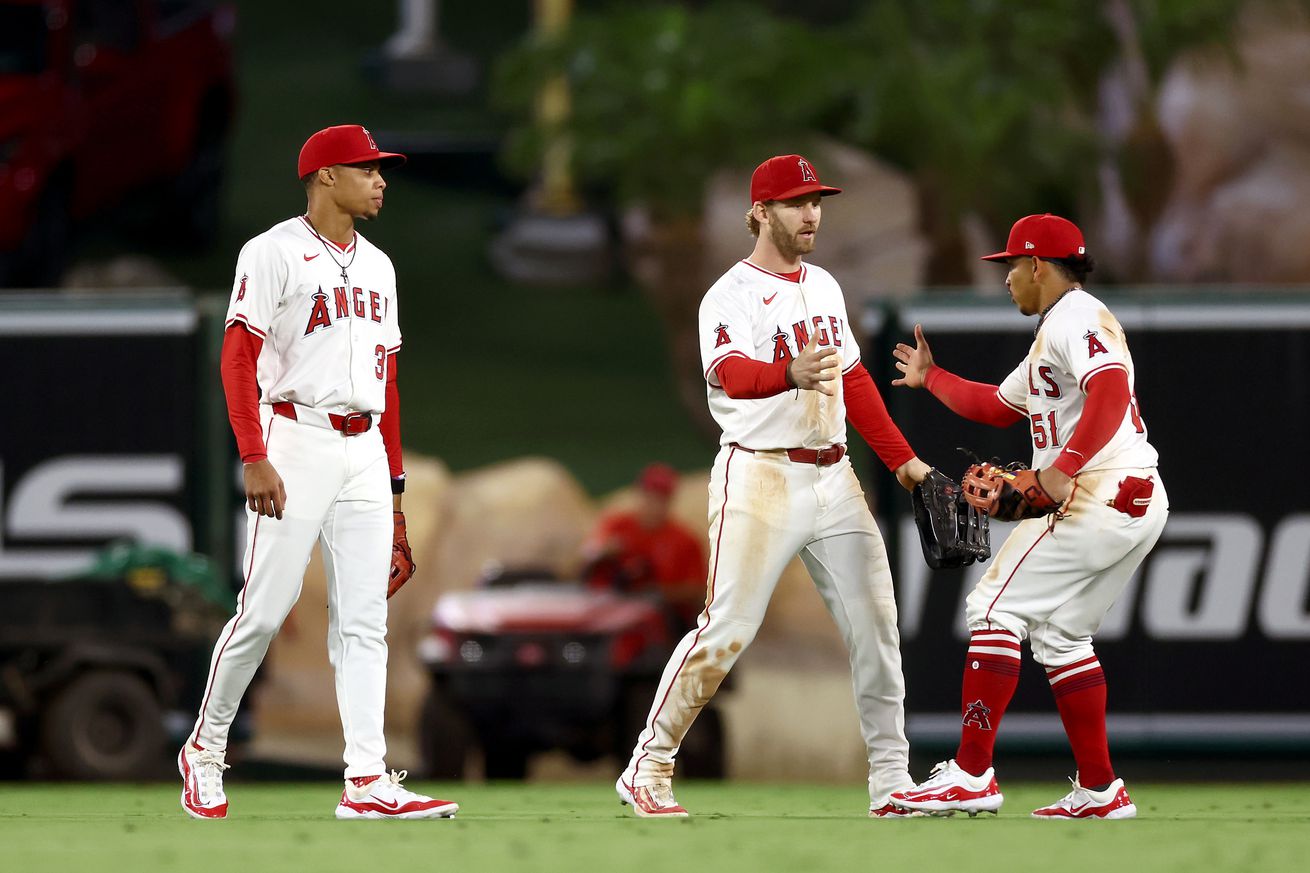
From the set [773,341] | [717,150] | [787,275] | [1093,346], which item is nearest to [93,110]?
[717,150]

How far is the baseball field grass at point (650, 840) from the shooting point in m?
5.45

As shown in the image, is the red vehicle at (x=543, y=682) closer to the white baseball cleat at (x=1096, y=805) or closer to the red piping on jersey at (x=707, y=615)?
the red piping on jersey at (x=707, y=615)

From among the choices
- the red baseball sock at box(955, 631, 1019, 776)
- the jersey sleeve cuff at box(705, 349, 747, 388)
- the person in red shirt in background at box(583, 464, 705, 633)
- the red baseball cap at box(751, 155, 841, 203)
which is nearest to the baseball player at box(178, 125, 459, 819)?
the jersey sleeve cuff at box(705, 349, 747, 388)

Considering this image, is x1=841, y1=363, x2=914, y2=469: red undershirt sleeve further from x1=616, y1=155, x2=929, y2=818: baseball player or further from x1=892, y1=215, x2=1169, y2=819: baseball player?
x1=892, y1=215, x2=1169, y2=819: baseball player

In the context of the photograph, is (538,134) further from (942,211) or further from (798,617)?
(798,617)

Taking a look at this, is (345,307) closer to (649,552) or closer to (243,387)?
(243,387)

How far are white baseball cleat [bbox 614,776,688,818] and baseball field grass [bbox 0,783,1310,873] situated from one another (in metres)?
0.07

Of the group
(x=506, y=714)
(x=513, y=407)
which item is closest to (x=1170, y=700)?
(x=506, y=714)

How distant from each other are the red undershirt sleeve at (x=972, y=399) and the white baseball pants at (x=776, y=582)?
1.69 feet

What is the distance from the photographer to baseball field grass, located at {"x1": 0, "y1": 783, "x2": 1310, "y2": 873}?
5453 mm

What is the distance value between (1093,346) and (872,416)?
72 cm

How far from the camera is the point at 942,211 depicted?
1686 cm

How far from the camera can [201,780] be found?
6.65 metres

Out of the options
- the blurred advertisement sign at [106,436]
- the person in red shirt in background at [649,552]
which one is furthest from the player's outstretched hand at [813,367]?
the person in red shirt in background at [649,552]
